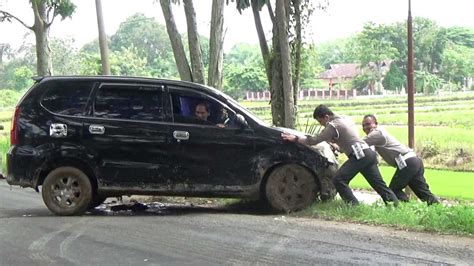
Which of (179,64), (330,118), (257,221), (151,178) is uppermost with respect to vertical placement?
(179,64)

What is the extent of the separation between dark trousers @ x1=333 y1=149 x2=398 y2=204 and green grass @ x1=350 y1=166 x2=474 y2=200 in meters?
7.17

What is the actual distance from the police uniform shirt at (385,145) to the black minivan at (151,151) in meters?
0.90

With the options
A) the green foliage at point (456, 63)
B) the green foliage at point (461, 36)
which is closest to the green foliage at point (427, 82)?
the green foliage at point (456, 63)

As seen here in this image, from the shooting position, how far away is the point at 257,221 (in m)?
7.51

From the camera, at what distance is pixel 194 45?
11.6 metres

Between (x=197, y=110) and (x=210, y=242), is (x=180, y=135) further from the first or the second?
(x=210, y=242)

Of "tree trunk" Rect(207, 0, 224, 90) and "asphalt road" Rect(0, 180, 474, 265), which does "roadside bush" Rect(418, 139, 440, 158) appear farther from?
"asphalt road" Rect(0, 180, 474, 265)

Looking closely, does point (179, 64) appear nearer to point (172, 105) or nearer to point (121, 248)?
point (172, 105)

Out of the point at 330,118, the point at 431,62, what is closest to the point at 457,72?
the point at 431,62

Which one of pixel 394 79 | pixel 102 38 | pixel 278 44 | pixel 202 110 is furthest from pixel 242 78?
pixel 202 110

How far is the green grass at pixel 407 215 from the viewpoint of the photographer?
6.76 metres

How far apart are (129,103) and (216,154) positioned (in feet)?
4.44

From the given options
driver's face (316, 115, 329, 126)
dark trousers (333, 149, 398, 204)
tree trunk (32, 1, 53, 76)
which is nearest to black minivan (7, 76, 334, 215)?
dark trousers (333, 149, 398, 204)

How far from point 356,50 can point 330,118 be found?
28.5m
